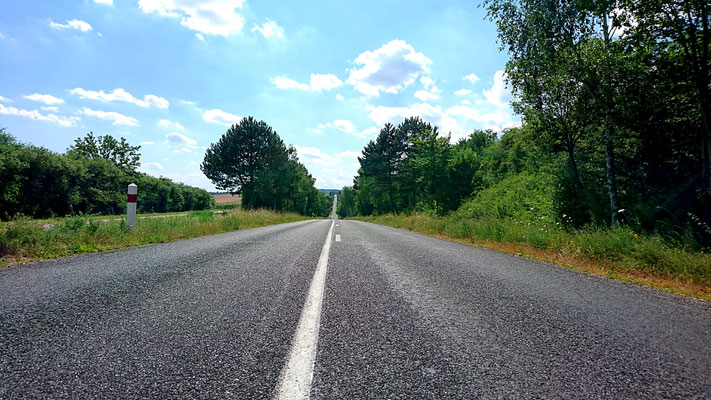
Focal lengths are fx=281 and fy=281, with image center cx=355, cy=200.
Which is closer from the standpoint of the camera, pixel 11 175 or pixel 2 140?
pixel 11 175

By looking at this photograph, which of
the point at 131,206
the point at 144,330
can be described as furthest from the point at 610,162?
the point at 131,206

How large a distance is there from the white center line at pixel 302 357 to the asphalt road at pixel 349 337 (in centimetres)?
4

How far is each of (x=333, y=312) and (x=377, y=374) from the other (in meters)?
1.02

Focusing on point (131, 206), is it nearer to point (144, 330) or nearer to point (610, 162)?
point (144, 330)

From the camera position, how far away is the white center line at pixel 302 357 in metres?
1.33

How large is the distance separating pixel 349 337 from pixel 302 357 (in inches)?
17.0

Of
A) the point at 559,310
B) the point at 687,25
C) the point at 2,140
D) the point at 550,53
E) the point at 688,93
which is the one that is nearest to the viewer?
the point at 559,310

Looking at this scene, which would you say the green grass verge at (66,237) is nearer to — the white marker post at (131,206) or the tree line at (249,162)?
the white marker post at (131,206)

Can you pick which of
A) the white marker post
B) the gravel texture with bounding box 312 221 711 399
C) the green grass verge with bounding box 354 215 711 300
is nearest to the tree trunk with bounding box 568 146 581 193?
the green grass verge with bounding box 354 215 711 300

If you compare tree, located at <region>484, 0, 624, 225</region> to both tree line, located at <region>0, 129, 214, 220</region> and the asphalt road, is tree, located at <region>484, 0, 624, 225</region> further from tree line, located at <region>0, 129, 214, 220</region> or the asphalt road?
tree line, located at <region>0, 129, 214, 220</region>

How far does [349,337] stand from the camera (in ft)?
6.57

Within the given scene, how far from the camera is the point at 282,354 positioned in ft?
5.61

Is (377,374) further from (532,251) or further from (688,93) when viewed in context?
(688,93)

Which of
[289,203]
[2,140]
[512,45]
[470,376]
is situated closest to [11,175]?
[2,140]
